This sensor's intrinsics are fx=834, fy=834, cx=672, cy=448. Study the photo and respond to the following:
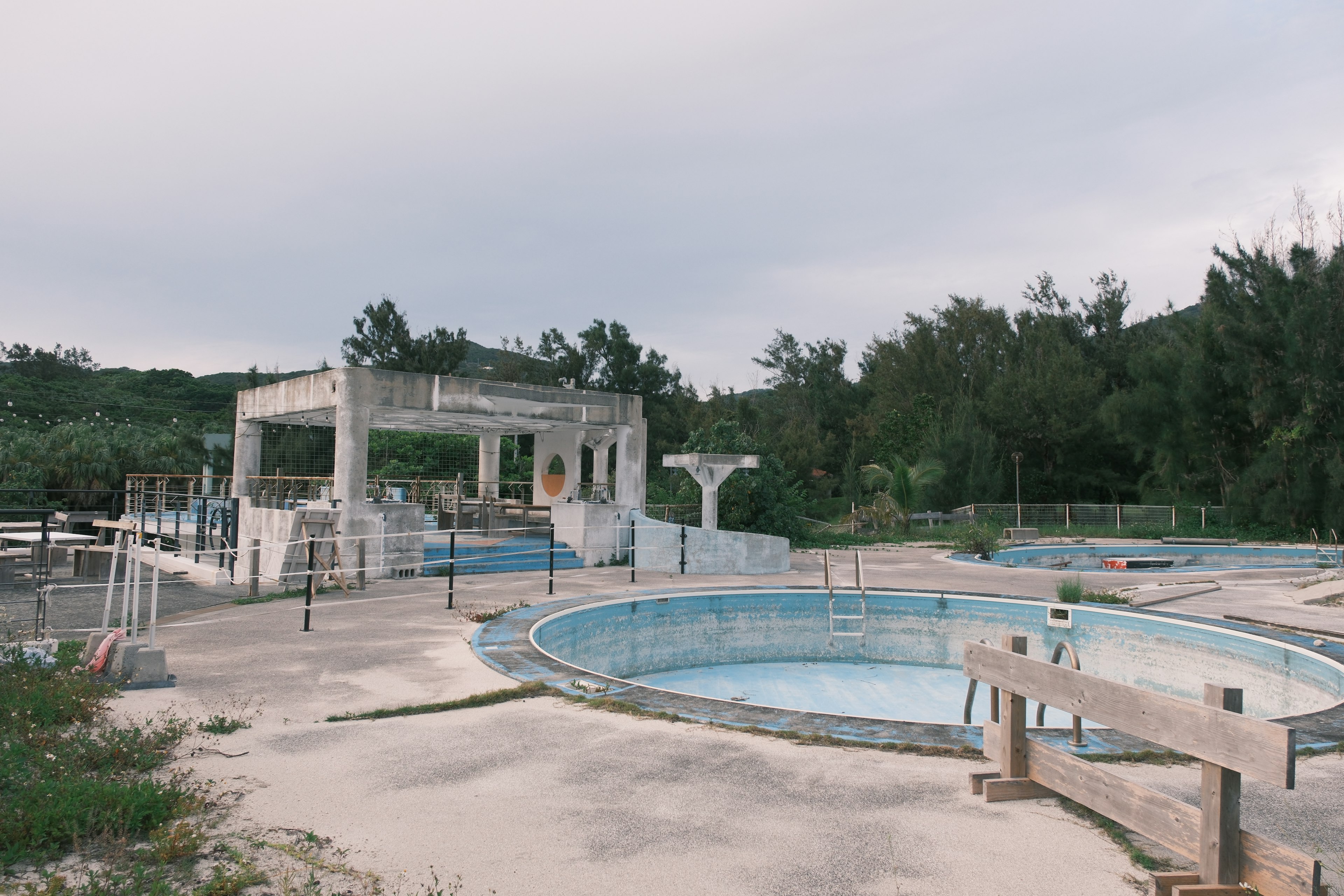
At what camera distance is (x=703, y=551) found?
1583 centimetres

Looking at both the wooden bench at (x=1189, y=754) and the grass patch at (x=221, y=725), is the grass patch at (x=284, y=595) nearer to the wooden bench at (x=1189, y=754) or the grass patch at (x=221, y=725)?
the grass patch at (x=221, y=725)

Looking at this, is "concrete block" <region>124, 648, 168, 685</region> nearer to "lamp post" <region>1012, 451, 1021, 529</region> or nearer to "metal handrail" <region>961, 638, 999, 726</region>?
"metal handrail" <region>961, 638, 999, 726</region>

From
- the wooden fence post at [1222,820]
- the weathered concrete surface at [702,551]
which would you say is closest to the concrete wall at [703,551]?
the weathered concrete surface at [702,551]

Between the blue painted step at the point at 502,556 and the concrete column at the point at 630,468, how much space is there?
1.64 meters

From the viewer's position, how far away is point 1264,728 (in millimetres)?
2752

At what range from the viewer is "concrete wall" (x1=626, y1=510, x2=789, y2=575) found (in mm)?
15789

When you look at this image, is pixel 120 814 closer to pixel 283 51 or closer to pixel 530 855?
pixel 530 855

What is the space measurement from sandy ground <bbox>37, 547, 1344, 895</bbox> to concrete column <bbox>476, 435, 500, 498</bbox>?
15817 mm

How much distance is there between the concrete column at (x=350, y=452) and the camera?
13.3 m

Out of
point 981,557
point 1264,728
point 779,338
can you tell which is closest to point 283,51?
point 1264,728

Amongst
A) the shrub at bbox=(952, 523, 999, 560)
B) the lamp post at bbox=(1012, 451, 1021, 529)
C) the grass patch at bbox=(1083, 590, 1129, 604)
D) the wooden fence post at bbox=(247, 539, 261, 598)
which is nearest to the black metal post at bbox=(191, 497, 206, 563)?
the wooden fence post at bbox=(247, 539, 261, 598)

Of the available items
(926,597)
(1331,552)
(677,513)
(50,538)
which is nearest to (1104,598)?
(926,597)

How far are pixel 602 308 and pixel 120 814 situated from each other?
4271 cm

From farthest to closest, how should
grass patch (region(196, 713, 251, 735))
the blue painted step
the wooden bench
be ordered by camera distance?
the blue painted step < grass patch (region(196, 713, 251, 735)) < the wooden bench
